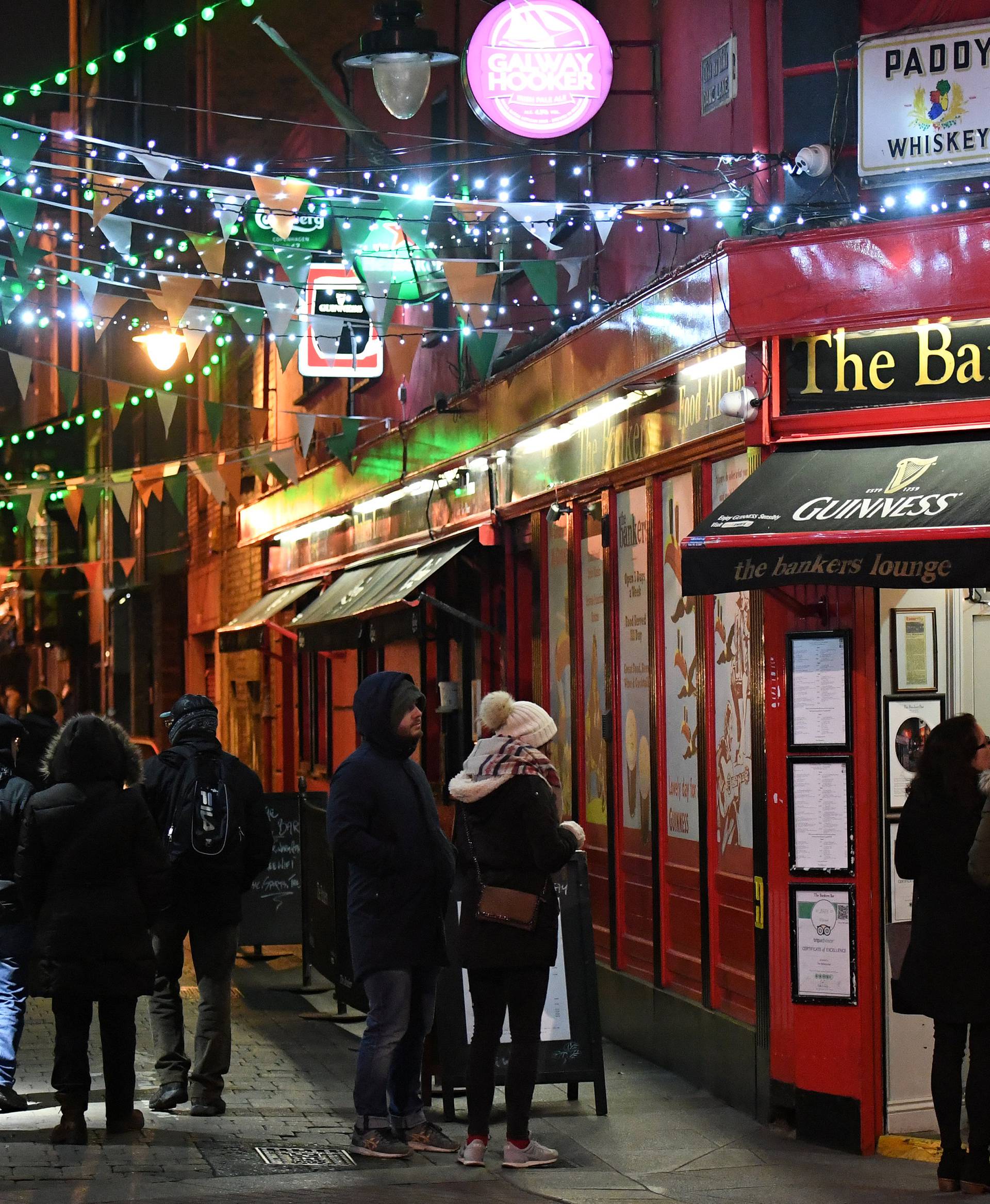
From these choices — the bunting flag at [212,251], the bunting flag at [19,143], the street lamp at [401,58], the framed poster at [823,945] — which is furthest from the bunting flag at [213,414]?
the framed poster at [823,945]

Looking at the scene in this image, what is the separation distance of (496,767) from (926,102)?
3.81m

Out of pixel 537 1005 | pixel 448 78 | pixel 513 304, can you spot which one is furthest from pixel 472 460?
pixel 537 1005

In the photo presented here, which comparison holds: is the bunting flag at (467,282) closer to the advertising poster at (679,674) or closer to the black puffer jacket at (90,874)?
the advertising poster at (679,674)

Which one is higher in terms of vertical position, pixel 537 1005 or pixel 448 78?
pixel 448 78

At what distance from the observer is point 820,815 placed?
8273 millimetres

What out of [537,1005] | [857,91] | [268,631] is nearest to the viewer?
[537,1005]

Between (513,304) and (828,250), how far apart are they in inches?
197

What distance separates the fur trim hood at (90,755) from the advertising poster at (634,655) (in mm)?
3666

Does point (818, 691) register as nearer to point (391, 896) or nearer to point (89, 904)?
point (391, 896)

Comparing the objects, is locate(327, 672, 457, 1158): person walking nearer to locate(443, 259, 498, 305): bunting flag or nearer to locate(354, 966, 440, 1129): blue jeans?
locate(354, 966, 440, 1129): blue jeans

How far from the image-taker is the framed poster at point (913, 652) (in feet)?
27.8

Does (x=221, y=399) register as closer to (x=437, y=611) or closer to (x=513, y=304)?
(x=437, y=611)

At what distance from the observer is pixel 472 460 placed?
47.9 ft

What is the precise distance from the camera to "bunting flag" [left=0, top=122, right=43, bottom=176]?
862 cm
